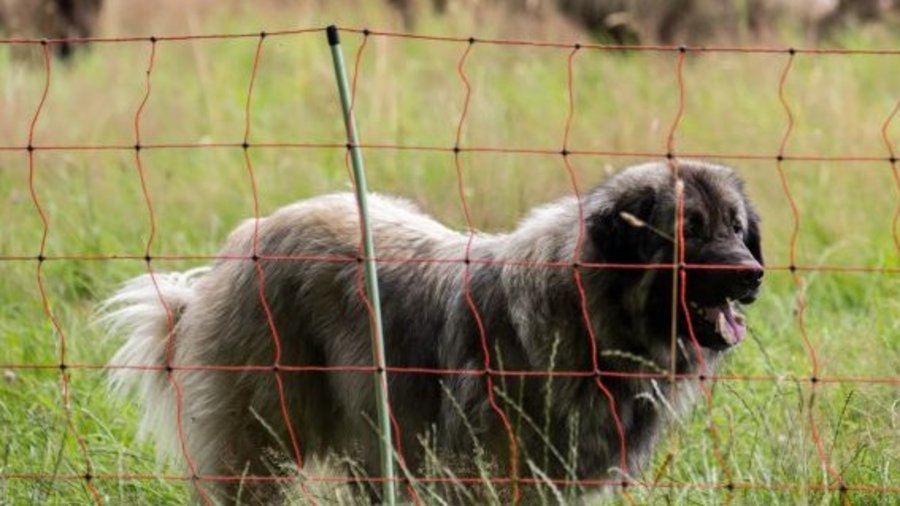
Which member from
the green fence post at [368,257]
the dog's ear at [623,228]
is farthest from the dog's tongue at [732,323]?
the green fence post at [368,257]

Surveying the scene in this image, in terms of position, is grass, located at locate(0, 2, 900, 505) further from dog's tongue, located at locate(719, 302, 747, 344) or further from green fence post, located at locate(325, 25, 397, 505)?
green fence post, located at locate(325, 25, 397, 505)

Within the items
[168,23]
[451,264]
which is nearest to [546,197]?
[451,264]

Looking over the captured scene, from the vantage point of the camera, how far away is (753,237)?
556 centimetres

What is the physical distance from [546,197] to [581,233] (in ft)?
11.0

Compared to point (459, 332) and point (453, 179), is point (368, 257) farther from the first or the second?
point (453, 179)

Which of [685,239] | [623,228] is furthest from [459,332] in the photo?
[685,239]

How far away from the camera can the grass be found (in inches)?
224

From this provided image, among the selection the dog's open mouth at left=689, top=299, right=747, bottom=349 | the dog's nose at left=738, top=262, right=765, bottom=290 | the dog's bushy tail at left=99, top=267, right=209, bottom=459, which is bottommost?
the dog's bushy tail at left=99, top=267, right=209, bottom=459

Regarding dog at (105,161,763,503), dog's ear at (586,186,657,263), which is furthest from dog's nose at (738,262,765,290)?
dog's ear at (586,186,657,263)

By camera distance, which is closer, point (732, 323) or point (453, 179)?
point (732, 323)

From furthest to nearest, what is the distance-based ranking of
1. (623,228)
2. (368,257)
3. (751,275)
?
(623,228), (751,275), (368,257)

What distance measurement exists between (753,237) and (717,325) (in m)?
0.47

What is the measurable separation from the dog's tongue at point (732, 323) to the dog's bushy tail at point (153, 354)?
1954mm

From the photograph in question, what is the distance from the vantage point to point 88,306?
7594mm
